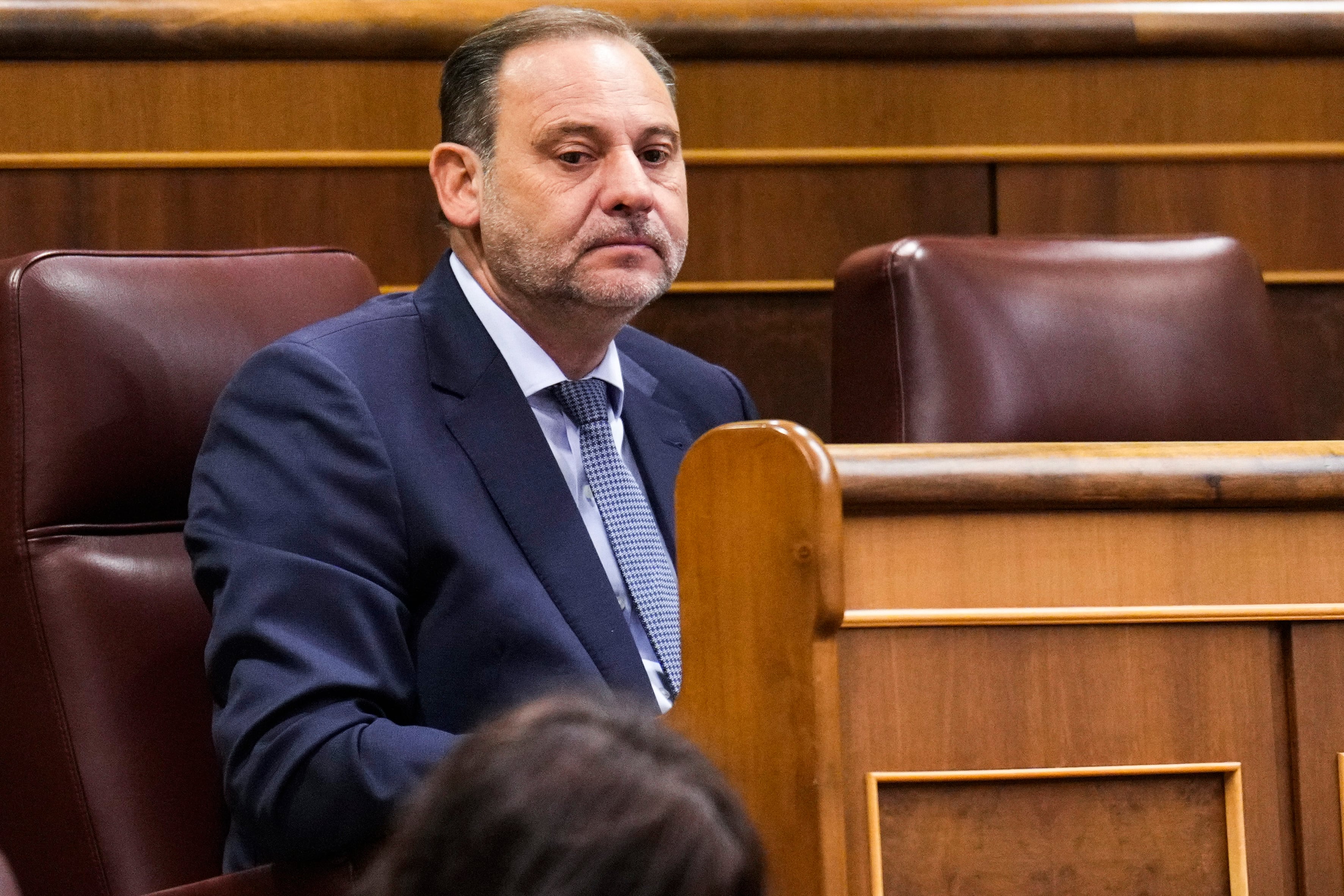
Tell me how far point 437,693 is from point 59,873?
0.19 meters

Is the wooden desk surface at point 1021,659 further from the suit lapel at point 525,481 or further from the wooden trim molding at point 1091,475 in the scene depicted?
the suit lapel at point 525,481

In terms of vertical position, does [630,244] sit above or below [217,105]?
below

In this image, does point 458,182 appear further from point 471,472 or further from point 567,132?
point 471,472

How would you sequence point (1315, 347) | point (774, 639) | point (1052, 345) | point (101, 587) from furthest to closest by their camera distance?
point (1315, 347)
point (1052, 345)
point (101, 587)
point (774, 639)

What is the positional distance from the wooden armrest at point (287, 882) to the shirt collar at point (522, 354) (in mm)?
258

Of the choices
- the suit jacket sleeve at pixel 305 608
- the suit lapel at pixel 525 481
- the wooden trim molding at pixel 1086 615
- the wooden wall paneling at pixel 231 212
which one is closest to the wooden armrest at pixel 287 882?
the suit jacket sleeve at pixel 305 608

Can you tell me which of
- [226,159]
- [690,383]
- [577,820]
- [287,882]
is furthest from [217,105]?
Answer: [577,820]

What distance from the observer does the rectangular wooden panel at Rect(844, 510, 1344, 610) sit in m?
0.50

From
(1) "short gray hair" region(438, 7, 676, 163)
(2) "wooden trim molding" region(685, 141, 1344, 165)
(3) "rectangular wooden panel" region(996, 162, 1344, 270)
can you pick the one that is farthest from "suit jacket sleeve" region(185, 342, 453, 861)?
(3) "rectangular wooden panel" region(996, 162, 1344, 270)

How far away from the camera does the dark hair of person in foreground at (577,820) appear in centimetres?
26

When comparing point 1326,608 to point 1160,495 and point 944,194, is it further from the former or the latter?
point 944,194

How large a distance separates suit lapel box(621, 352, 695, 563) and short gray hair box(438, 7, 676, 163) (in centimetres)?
16

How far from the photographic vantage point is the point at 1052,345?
0.93 metres

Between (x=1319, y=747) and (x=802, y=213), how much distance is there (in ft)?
2.43
